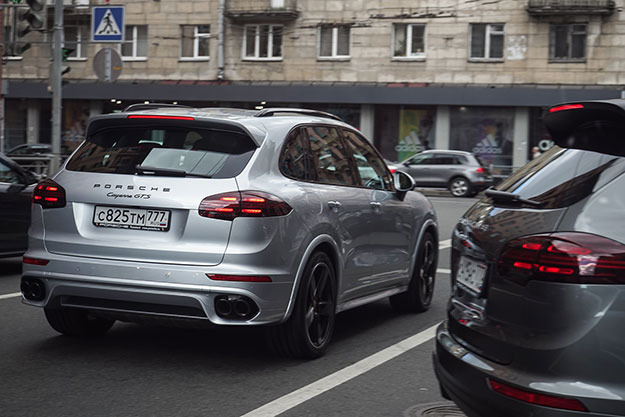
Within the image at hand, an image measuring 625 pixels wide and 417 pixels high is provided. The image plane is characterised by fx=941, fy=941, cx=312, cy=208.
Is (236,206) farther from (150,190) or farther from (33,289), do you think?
(33,289)

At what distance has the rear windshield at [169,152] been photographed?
227 inches

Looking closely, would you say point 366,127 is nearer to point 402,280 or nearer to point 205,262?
point 402,280

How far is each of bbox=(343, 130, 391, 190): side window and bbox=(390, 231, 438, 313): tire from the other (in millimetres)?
863

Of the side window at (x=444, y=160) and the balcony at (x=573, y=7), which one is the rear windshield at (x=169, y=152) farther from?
the balcony at (x=573, y=7)

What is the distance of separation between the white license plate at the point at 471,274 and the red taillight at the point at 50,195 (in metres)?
2.83

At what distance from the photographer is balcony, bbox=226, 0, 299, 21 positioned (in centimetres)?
3797

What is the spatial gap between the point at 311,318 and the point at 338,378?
22.6 inches

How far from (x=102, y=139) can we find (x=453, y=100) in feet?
103

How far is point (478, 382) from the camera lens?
3.65 meters

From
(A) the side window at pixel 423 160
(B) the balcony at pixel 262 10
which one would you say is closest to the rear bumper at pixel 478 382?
(A) the side window at pixel 423 160

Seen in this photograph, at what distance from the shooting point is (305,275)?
5930 millimetres

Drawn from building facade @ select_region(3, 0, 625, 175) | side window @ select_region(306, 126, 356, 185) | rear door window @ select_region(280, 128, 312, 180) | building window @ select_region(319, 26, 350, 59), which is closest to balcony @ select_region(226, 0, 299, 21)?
building facade @ select_region(3, 0, 625, 175)

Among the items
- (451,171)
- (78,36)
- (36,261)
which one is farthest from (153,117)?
(78,36)

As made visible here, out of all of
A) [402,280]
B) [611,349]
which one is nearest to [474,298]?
[611,349]
